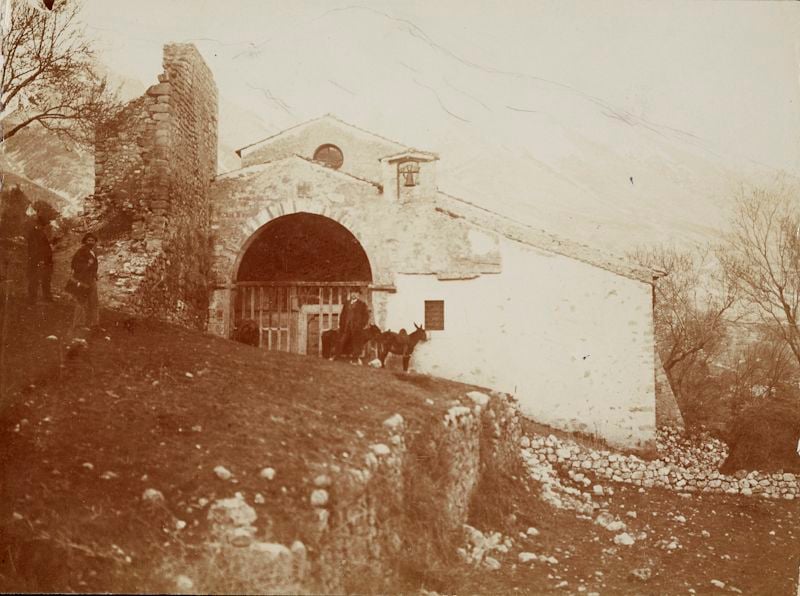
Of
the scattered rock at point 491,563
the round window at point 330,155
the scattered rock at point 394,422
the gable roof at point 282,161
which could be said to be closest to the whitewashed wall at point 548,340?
the scattered rock at point 394,422

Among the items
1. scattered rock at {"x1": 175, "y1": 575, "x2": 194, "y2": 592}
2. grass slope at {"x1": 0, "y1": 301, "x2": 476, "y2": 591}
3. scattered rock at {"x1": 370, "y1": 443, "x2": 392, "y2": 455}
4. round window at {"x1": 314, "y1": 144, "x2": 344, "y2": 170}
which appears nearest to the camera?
scattered rock at {"x1": 175, "y1": 575, "x2": 194, "y2": 592}

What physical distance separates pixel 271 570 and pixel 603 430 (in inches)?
136

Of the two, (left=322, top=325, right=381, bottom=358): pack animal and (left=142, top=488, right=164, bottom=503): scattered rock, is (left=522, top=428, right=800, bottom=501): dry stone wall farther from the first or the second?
(left=142, top=488, right=164, bottom=503): scattered rock

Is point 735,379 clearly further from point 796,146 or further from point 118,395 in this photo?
point 118,395

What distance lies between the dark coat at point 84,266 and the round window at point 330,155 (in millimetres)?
5457

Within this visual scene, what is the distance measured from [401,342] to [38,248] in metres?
2.82

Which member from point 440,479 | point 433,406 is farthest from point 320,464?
point 433,406

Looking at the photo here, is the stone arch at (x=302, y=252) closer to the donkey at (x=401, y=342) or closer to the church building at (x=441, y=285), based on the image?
the church building at (x=441, y=285)

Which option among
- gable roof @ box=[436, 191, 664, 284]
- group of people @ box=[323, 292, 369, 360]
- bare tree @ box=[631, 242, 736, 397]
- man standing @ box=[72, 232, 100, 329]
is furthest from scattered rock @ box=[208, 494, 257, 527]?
bare tree @ box=[631, 242, 736, 397]

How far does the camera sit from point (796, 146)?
484 centimetres

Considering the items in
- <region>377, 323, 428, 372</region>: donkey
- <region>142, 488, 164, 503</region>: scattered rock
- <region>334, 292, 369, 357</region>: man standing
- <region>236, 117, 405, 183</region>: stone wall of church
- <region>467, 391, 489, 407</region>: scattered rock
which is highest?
<region>236, 117, 405, 183</region>: stone wall of church

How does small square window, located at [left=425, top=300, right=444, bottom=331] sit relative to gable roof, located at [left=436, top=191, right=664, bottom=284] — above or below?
below

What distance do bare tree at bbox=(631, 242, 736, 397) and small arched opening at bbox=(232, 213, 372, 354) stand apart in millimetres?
3946

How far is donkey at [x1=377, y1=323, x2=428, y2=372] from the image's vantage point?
203 inches
